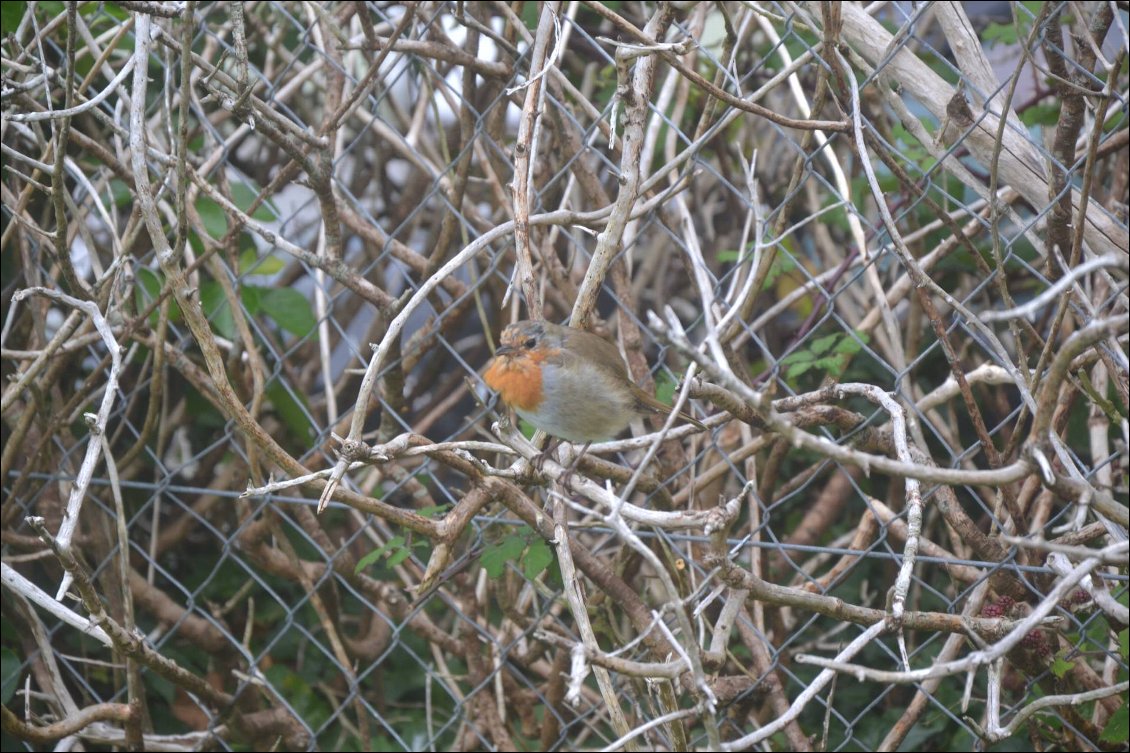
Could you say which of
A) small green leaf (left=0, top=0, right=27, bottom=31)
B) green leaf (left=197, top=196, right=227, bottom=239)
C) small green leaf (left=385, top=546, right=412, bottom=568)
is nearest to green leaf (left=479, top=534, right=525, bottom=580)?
small green leaf (left=385, top=546, right=412, bottom=568)

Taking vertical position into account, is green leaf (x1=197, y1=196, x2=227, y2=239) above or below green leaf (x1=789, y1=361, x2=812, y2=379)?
above

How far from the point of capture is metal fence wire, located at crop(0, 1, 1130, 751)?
2096 mm

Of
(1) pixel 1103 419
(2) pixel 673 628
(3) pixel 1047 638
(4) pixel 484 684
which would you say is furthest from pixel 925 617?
(4) pixel 484 684

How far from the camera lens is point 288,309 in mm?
3146

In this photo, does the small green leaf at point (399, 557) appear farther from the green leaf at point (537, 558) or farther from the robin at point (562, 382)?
the robin at point (562, 382)

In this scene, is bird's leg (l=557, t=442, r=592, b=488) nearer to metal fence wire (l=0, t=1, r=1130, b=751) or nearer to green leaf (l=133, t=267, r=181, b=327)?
metal fence wire (l=0, t=1, r=1130, b=751)

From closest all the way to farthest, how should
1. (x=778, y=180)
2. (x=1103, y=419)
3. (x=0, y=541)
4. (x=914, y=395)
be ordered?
(x=1103, y=419) < (x=0, y=541) < (x=914, y=395) < (x=778, y=180)

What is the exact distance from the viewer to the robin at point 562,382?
2.23 m

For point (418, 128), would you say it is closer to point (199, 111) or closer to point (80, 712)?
point (199, 111)

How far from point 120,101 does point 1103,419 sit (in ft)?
8.58

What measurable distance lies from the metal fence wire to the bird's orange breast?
20 millimetres

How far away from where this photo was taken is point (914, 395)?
10.7ft

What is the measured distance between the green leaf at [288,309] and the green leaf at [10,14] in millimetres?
1055

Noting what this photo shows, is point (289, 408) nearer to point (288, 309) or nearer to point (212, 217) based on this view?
point (288, 309)
